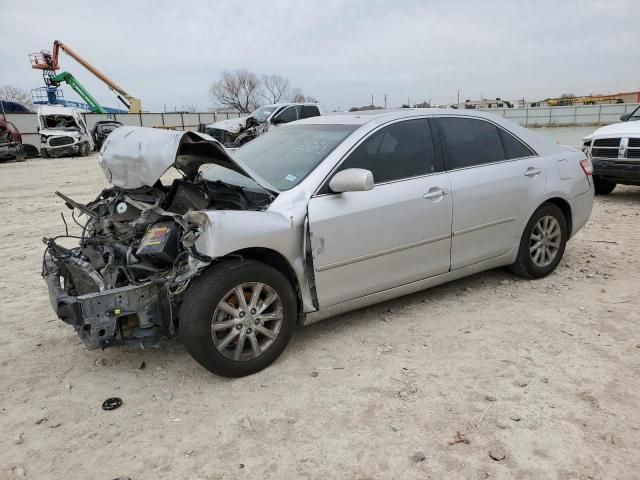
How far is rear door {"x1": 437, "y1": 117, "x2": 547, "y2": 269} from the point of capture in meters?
4.04

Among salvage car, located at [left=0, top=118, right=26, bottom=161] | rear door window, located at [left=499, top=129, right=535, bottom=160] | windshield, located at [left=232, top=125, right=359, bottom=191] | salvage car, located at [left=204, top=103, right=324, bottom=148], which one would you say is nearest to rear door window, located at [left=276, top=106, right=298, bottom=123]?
salvage car, located at [left=204, top=103, right=324, bottom=148]

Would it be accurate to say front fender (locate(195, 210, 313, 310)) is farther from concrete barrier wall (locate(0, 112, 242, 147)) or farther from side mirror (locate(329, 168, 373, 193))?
concrete barrier wall (locate(0, 112, 242, 147))

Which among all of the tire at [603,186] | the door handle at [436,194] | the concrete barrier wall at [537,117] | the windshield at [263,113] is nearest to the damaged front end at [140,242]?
the door handle at [436,194]

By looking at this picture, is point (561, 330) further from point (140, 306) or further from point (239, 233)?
point (140, 306)

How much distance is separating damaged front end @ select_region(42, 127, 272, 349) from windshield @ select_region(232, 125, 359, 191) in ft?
0.78

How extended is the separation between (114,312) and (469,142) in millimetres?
3061

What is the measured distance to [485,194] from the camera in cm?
412

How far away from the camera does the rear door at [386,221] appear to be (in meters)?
3.40

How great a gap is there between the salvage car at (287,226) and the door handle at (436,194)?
1cm

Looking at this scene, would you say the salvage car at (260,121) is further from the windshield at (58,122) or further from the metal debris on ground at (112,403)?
the metal debris on ground at (112,403)

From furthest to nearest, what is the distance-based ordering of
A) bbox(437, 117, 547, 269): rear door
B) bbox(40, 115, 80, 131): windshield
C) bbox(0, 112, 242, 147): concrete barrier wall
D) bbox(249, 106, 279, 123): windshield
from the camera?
bbox(0, 112, 242, 147): concrete barrier wall → bbox(40, 115, 80, 131): windshield → bbox(249, 106, 279, 123): windshield → bbox(437, 117, 547, 269): rear door

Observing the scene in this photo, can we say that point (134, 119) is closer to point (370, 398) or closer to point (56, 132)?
point (56, 132)

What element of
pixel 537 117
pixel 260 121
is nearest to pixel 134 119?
pixel 260 121

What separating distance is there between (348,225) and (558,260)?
256 centimetres
